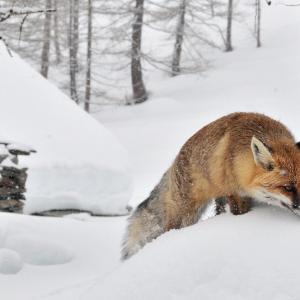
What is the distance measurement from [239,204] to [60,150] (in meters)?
8.44

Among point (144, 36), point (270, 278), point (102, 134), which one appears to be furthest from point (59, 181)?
point (144, 36)

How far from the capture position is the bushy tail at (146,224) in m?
5.02

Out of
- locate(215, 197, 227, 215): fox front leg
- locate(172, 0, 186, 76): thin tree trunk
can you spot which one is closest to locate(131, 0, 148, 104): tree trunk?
locate(172, 0, 186, 76): thin tree trunk

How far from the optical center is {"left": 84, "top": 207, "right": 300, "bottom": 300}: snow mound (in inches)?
98.9

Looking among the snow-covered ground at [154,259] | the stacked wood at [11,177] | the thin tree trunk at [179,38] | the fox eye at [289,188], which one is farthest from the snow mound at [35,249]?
the thin tree trunk at [179,38]

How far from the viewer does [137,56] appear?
91.0 feet

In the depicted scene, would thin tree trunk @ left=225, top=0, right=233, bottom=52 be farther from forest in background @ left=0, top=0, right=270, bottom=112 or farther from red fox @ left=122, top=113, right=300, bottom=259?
red fox @ left=122, top=113, right=300, bottom=259

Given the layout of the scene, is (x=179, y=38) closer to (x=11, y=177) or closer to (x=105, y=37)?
(x=105, y=37)

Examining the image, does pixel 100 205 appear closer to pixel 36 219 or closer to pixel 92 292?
pixel 36 219

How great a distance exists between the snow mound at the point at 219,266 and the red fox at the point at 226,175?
447mm

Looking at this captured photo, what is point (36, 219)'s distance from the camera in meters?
8.26

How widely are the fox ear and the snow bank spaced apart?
25.6 ft

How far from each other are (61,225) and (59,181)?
3749 millimetres

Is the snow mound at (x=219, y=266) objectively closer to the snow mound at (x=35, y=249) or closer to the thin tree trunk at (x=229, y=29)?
the snow mound at (x=35, y=249)
